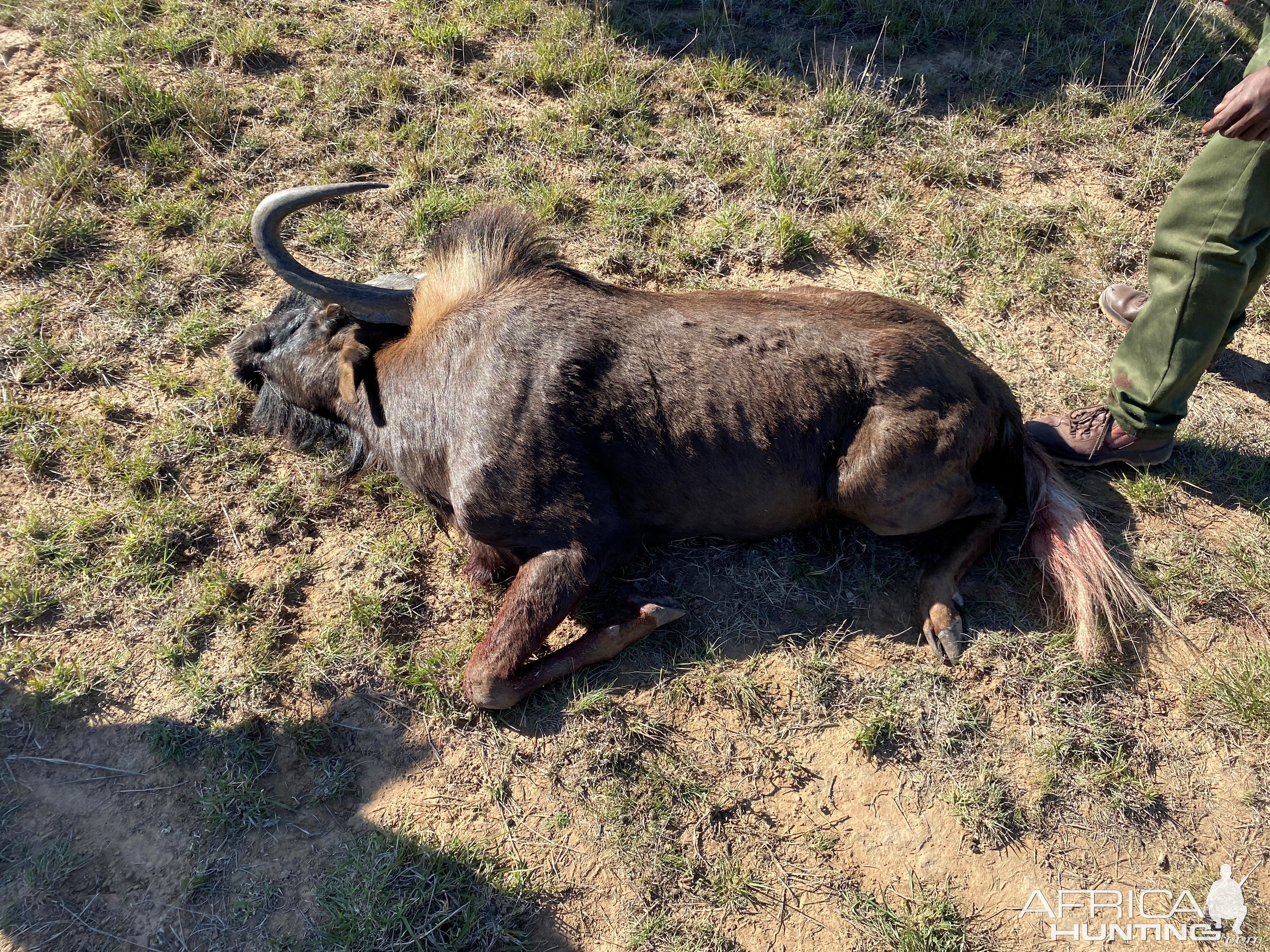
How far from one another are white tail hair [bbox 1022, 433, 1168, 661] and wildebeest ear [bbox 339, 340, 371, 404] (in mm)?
3451

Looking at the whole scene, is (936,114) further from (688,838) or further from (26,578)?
(26,578)

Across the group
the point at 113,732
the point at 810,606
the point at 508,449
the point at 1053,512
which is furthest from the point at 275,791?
the point at 1053,512

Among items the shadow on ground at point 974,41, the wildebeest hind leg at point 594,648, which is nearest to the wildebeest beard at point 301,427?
the wildebeest hind leg at point 594,648

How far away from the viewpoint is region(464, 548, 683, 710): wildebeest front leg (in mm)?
3598

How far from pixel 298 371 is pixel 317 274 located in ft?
2.49

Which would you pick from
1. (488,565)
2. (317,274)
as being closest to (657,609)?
(488,565)

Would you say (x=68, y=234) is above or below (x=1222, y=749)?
above

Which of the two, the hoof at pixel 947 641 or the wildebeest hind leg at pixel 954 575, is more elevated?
the wildebeest hind leg at pixel 954 575

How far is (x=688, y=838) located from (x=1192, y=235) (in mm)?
3543

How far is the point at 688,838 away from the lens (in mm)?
3381

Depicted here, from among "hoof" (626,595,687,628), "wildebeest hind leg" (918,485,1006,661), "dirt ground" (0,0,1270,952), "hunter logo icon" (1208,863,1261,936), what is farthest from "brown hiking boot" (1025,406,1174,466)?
"hoof" (626,595,687,628)

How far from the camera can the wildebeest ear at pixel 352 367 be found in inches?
156

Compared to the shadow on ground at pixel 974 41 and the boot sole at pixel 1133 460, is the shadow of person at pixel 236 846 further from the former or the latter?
the shadow on ground at pixel 974 41

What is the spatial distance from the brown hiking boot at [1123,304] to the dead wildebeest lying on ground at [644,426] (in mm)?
1540
